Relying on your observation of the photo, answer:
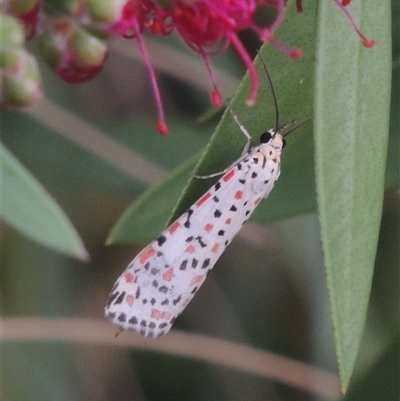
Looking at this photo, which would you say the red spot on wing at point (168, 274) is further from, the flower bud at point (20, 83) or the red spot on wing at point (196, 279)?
the flower bud at point (20, 83)

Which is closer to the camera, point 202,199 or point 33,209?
point 33,209

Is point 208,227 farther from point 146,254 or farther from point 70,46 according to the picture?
point 70,46

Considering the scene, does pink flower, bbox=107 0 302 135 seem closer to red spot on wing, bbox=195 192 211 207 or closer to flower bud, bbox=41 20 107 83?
flower bud, bbox=41 20 107 83

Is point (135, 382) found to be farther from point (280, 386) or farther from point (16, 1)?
point (16, 1)

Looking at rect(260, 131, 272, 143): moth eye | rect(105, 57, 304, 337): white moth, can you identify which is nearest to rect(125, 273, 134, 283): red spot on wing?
rect(105, 57, 304, 337): white moth

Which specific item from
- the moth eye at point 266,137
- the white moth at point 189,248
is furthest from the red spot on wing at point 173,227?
the moth eye at point 266,137

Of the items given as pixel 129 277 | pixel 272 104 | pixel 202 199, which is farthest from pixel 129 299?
pixel 272 104
